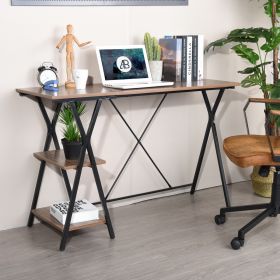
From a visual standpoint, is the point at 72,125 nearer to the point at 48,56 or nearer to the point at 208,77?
the point at 48,56

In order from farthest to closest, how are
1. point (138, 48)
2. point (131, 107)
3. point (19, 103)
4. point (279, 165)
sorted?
point (131, 107) → point (138, 48) → point (19, 103) → point (279, 165)

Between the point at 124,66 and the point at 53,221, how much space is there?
94 cm

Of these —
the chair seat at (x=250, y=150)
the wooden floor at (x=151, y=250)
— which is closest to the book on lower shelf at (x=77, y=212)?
the wooden floor at (x=151, y=250)

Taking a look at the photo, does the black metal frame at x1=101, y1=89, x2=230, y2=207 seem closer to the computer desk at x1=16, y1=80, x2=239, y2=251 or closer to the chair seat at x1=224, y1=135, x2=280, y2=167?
the computer desk at x1=16, y1=80, x2=239, y2=251

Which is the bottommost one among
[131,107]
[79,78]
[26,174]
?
[26,174]

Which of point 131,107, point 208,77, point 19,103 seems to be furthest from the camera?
point 208,77

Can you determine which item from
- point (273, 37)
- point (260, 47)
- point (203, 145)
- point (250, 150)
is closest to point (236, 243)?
point (250, 150)

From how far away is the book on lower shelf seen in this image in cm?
283

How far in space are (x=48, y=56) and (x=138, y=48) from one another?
Answer: 517 mm

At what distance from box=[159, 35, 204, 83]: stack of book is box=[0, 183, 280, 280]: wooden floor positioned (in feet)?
2.68

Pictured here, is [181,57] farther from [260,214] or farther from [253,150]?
[260,214]

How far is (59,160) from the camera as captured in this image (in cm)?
285

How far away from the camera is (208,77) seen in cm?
370

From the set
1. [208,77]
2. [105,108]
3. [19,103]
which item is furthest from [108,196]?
[208,77]
